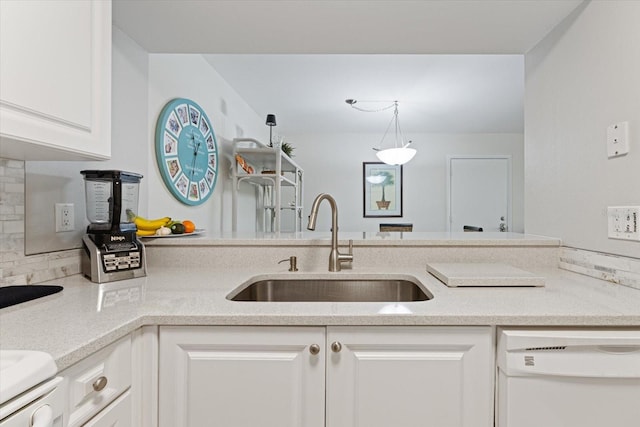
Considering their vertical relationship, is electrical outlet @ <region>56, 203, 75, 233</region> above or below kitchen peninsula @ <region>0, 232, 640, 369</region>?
above

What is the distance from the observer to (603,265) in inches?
52.3

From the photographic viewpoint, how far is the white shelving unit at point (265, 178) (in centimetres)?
350

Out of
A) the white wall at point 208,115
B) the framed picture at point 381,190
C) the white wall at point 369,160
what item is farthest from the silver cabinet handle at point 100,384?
the framed picture at point 381,190

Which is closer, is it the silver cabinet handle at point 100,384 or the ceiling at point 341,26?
the silver cabinet handle at point 100,384

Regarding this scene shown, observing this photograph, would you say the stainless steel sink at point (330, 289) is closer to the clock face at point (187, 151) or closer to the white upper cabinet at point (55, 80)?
the white upper cabinet at point (55, 80)

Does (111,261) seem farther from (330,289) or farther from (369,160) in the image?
(369,160)

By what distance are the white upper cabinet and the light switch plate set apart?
1638 mm

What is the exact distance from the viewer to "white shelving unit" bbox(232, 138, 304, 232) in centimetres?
350

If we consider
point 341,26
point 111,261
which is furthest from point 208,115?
point 111,261

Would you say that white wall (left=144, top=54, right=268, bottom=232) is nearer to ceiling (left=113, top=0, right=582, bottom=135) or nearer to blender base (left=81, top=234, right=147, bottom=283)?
ceiling (left=113, top=0, right=582, bottom=135)

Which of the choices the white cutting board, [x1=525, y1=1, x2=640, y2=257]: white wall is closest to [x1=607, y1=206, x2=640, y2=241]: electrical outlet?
[x1=525, y1=1, x2=640, y2=257]: white wall

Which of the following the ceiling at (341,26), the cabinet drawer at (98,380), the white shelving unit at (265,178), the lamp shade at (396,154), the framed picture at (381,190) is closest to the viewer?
the cabinet drawer at (98,380)

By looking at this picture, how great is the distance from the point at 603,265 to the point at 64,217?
1.93 metres

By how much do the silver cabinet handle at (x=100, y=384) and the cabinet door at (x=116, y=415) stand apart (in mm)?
58
